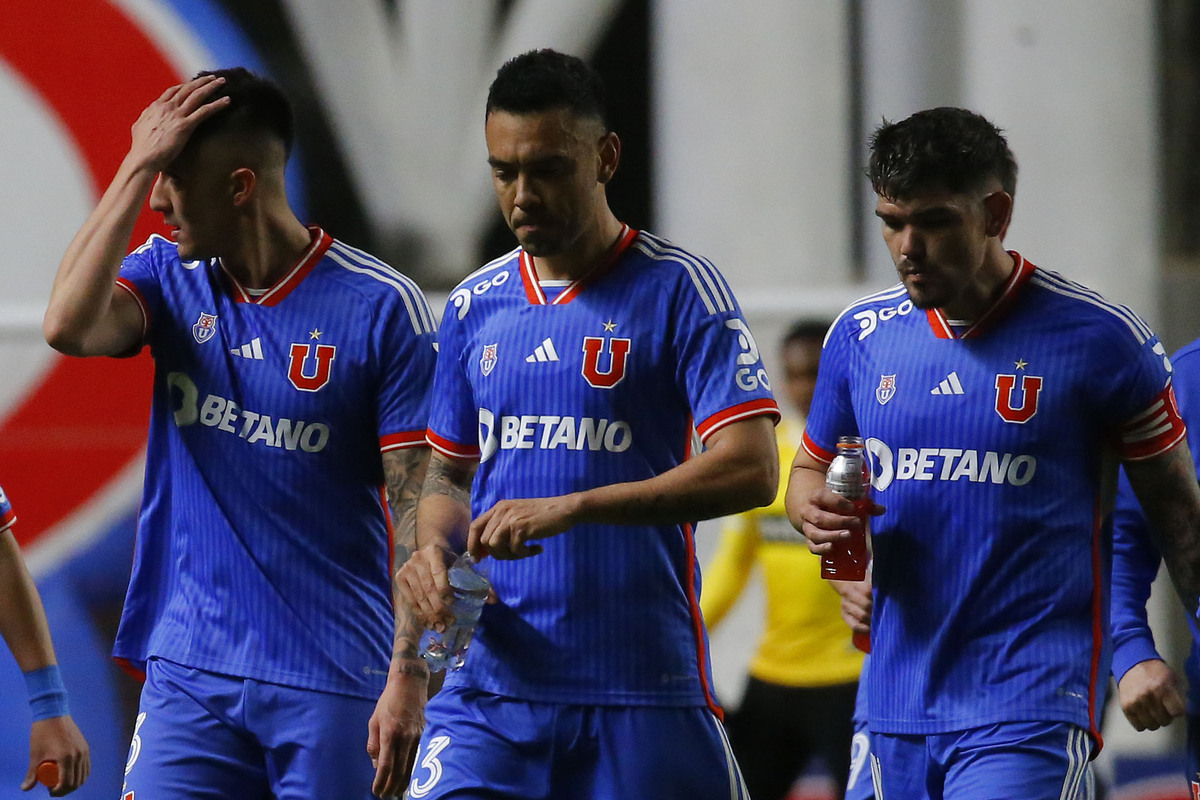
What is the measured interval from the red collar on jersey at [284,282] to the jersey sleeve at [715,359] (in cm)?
94

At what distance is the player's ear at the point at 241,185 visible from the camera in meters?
3.45

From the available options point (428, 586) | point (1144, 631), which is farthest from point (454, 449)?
point (1144, 631)

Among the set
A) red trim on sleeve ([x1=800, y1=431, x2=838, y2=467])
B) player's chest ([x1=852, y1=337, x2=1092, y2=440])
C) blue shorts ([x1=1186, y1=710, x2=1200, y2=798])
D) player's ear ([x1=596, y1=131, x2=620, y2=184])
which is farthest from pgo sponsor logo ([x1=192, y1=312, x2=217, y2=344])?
blue shorts ([x1=1186, y1=710, x2=1200, y2=798])

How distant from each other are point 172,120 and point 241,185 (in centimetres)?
21

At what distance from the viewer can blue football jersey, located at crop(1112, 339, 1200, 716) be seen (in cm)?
362

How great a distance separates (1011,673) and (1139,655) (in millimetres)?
623

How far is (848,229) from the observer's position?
22.9 ft

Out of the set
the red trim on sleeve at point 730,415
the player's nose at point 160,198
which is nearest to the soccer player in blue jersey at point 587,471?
the red trim on sleeve at point 730,415

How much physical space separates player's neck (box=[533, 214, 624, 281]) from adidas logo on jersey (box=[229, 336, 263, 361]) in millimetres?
692

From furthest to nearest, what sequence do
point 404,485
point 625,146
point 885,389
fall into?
point 625,146 < point 404,485 < point 885,389

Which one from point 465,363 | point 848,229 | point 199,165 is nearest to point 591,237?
point 465,363

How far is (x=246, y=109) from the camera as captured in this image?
3.49m

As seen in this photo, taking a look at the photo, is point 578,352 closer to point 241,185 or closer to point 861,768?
point 241,185

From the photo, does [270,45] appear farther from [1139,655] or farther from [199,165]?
[1139,655]
